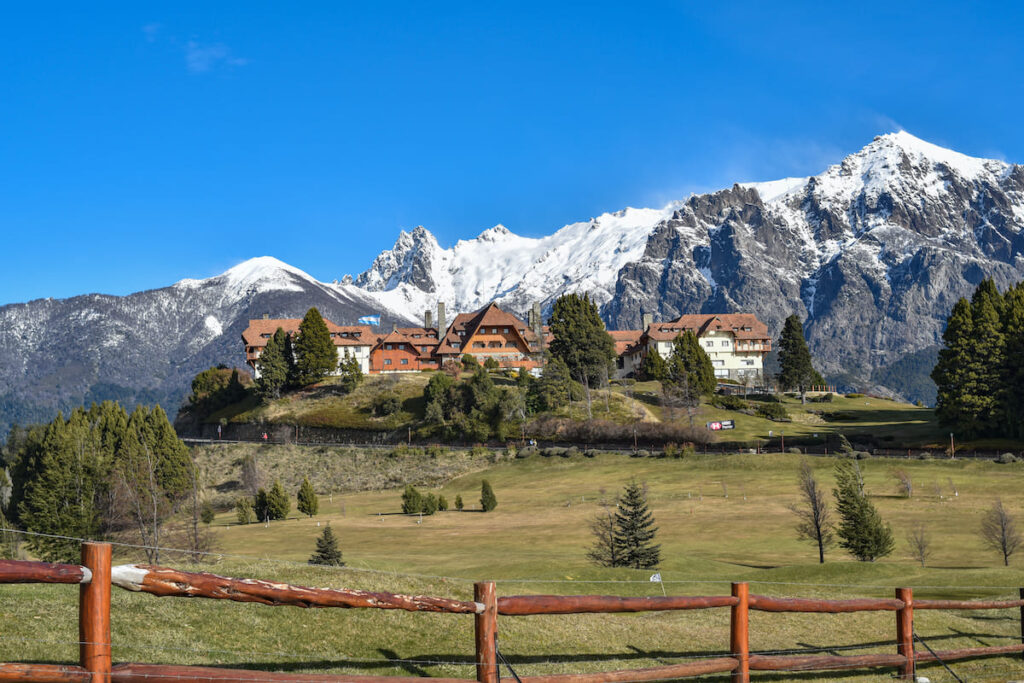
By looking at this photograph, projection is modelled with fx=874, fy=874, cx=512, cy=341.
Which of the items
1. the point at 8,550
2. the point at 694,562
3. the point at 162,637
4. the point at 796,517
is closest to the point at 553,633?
the point at 162,637

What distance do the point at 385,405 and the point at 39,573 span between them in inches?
4275

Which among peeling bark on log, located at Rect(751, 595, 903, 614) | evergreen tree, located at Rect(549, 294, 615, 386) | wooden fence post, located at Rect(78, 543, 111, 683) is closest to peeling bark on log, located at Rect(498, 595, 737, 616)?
peeling bark on log, located at Rect(751, 595, 903, 614)

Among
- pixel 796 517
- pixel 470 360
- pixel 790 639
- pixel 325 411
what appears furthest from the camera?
pixel 470 360

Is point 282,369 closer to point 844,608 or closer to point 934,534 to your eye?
point 934,534

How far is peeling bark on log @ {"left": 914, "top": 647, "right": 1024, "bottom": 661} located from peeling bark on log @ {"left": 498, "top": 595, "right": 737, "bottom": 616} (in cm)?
476

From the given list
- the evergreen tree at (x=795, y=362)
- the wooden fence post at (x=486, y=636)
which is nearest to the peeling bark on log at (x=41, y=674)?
the wooden fence post at (x=486, y=636)

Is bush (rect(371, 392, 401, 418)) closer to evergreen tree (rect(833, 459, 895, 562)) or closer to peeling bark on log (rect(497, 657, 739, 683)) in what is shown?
evergreen tree (rect(833, 459, 895, 562))

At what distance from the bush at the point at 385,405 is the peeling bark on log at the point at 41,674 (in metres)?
107

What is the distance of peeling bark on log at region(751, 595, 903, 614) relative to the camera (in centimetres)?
1173

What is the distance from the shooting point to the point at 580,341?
126m

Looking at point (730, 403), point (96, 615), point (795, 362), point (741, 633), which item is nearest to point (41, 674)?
point (96, 615)

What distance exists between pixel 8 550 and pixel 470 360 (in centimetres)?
9010

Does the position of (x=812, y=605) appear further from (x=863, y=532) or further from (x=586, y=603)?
(x=863, y=532)

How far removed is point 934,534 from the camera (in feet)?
173
